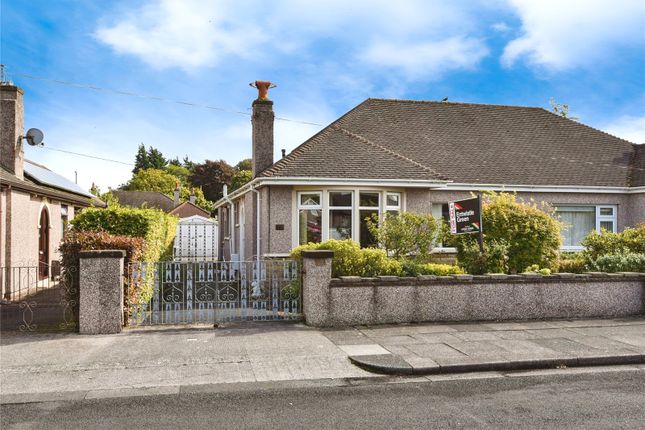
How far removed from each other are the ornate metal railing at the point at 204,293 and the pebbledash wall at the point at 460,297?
617 mm

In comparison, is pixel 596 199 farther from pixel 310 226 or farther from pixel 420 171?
pixel 310 226

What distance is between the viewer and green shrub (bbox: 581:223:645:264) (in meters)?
14.5

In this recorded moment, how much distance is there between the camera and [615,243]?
48.3 ft

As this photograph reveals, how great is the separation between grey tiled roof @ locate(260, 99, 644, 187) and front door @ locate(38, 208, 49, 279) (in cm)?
826

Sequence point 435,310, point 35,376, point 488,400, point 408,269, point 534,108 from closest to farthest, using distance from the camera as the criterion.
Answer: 1. point 488,400
2. point 35,376
3. point 435,310
4. point 408,269
5. point 534,108

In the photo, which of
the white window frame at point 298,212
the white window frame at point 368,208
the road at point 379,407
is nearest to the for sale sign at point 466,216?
the white window frame at point 368,208

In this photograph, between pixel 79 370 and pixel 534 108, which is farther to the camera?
pixel 534 108

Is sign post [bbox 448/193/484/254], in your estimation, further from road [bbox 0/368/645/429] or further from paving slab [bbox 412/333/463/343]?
road [bbox 0/368/645/429]

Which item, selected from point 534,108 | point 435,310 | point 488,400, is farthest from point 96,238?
point 534,108

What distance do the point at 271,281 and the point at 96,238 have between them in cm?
349

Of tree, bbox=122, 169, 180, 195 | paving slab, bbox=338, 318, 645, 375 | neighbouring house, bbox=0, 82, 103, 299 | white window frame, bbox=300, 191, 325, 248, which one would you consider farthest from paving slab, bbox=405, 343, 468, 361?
tree, bbox=122, 169, 180, 195

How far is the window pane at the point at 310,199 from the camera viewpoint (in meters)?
15.5

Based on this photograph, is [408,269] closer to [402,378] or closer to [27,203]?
[402,378]

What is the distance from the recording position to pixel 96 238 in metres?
10.3
